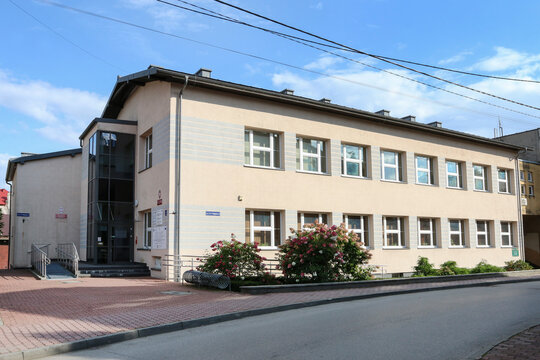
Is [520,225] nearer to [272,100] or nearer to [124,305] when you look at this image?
[272,100]

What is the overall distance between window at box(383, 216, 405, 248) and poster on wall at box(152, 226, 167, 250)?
1100cm

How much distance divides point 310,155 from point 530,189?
62.6 feet

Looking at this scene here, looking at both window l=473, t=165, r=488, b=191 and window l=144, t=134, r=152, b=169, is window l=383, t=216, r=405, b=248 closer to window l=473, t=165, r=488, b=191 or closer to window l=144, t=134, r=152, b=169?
window l=473, t=165, r=488, b=191

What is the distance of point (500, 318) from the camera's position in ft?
31.3

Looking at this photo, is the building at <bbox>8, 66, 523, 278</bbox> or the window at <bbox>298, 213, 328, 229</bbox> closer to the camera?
the building at <bbox>8, 66, 523, 278</bbox>

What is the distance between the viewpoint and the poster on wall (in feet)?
58.2

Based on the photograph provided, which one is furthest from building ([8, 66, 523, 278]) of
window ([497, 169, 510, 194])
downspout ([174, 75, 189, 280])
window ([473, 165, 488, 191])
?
window ([497, 169, 510, 194])

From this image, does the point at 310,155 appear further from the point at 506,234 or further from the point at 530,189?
the point at 530,189

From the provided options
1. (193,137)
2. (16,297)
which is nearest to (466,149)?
(193,137)

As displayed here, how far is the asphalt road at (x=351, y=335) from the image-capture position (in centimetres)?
680

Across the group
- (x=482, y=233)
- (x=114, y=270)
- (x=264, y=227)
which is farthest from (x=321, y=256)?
(x=482, y=233)

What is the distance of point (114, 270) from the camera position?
1886 cm

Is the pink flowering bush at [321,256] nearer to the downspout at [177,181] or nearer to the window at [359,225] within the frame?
the downspout at [177,181]

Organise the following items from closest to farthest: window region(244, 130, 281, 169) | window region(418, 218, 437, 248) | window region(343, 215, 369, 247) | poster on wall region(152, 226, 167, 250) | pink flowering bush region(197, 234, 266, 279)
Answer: pink flowering bush region(197, 234, 266, 279) → poster on wall region(152, 226, 167, 250) → window region(244, 130, 281, 169) → window region(343, 215, 369, 247) → window region(418, 218, 437, 248)
